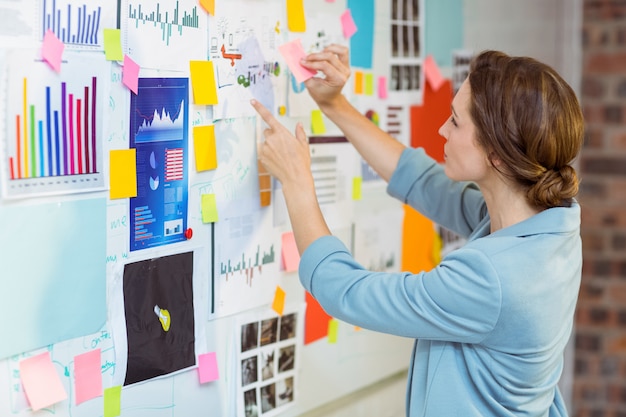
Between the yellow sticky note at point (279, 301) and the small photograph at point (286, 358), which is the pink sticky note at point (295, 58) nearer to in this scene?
the yellow sticky note at point (279, 301)

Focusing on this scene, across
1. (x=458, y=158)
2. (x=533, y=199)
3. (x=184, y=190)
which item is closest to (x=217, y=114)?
(x=184, y=190)

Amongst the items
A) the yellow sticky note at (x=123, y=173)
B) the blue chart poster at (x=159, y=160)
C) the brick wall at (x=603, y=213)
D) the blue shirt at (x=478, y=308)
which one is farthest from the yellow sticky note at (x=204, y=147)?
the brick wall at (x=603, y=213)

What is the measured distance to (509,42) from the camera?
243cm

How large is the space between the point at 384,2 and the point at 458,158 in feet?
2.07

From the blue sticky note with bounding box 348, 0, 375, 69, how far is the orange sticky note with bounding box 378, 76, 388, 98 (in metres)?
0.06

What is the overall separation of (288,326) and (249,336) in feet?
0.43

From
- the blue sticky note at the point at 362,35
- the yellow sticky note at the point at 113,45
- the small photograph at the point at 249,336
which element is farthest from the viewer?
the blue sticky note at the point at 362,35

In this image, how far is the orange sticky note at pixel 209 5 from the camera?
1359mm

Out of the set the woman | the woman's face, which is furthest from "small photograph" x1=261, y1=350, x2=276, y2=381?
the woman's face

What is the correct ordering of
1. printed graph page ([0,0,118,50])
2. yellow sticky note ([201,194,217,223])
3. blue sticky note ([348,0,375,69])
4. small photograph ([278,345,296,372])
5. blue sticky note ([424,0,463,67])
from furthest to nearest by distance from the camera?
blue sticky note ([424,0,463,67]) → blue sticky note ([348,0,375,69]) → small photograph ([278,345,296,372]) → yellow sticky note ([201,194,217,223]) → printed graph page ([0,0,118,50])

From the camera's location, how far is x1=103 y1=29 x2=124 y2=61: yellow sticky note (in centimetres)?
119

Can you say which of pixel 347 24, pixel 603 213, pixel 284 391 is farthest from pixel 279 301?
pixel 603 213

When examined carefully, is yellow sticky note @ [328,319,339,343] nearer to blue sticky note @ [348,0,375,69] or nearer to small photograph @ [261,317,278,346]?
small photograph @ [261,317,278,346]

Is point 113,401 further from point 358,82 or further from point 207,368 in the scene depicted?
point 358,82
